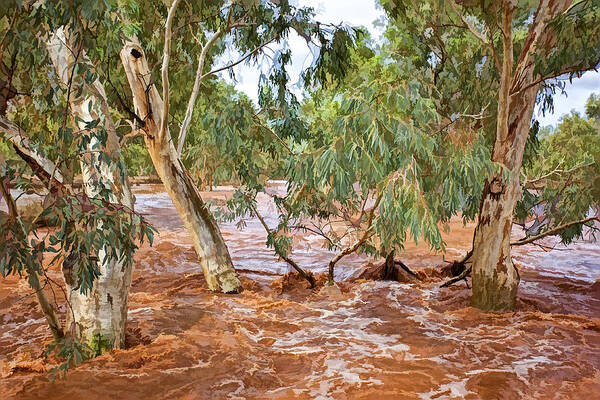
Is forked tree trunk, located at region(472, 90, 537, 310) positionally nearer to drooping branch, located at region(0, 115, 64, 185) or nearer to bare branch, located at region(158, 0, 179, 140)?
bare branch, located at region(158, 0, 179, 140)

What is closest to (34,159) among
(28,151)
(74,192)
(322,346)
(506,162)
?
(28,151)

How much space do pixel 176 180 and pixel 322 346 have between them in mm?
3088

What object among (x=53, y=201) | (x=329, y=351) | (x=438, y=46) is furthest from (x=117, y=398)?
(x=438, y=46)

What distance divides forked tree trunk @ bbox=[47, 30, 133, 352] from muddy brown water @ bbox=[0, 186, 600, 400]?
0.22m

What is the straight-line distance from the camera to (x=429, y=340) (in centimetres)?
496

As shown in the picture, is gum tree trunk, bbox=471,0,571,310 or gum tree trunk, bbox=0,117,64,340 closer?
gum tree trunk, bbox=0,117,64,340

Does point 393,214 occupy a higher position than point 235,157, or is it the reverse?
point 235,157

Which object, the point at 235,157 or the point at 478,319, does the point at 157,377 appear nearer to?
the point at 478,319

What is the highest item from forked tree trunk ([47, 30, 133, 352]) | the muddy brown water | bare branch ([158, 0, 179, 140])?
bare branch ([158, 0, 179, 140])

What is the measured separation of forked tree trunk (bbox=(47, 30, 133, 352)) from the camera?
409cm

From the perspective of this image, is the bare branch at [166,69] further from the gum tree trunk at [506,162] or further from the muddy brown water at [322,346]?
the gum tree trunk at [506,162]

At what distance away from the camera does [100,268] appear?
13.4ft

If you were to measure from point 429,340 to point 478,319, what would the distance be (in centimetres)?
106

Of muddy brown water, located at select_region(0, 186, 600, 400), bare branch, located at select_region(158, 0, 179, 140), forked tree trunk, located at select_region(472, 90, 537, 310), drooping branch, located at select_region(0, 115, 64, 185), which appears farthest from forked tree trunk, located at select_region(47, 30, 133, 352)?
forked tree trunk, located at select_region(472, 90, 537, 310)
